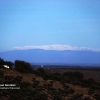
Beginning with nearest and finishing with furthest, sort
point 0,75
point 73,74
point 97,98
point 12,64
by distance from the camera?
point 97,98 < point 0,75 < point 12,64 < point 73,74

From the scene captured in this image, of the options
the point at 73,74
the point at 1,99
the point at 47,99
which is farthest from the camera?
the point at 73,74

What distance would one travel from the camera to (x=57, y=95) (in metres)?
22.0

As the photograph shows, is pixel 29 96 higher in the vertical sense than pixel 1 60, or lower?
lower

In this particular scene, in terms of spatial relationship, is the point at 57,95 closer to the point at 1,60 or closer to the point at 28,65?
the point at 28,65

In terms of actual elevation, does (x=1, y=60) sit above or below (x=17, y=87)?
above

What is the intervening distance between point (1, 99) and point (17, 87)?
3264mm

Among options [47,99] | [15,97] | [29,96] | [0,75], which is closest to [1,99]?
[15,97]

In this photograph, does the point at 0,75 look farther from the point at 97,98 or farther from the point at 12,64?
the point at 12,64

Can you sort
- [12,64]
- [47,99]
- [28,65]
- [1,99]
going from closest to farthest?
[1,99] < [47,99] < [28,65] < [12,64]

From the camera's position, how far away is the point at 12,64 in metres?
43.7

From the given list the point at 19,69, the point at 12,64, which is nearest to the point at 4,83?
the point at 19,69

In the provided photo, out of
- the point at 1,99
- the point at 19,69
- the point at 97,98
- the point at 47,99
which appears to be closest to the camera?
the point at 1,99

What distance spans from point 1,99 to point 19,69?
1799cm

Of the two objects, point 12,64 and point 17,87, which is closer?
point 17,87
